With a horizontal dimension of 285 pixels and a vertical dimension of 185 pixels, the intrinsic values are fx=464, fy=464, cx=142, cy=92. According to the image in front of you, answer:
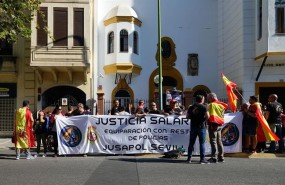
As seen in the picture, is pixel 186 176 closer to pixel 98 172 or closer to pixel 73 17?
pixel 98 172

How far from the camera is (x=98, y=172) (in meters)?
10.6

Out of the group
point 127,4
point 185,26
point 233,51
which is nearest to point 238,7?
point 233,51

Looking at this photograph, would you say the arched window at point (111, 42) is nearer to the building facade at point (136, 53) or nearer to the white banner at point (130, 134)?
the building facade at point (136, 53)

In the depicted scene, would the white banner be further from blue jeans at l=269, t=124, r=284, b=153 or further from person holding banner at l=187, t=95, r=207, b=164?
person holding banner at l=187, t=95, r=207, b=164

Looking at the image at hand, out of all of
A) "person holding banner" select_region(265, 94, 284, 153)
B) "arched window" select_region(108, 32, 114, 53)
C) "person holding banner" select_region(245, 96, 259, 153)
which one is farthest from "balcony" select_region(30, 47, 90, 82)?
"person holding banner" select_region(245, 96, 259, 153)

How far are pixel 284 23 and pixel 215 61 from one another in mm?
6792

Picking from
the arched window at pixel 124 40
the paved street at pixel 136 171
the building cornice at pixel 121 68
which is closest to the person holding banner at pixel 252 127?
the paved street at pixel 136 171

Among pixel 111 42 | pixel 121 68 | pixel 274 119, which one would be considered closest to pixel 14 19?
pixel 274 119

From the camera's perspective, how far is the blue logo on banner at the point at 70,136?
14.4m

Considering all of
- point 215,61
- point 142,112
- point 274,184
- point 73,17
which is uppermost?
point 73,17

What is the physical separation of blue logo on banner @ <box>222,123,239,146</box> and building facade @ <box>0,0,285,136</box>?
9136 mm

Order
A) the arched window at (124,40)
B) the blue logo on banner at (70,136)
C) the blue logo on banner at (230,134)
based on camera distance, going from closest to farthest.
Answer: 1. the blue logo on banner at (230,134)
2. the blue logo on banner at (70,136)
3. the arched window at (124,40)

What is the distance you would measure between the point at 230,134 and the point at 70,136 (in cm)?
496

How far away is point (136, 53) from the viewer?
28.1 m
